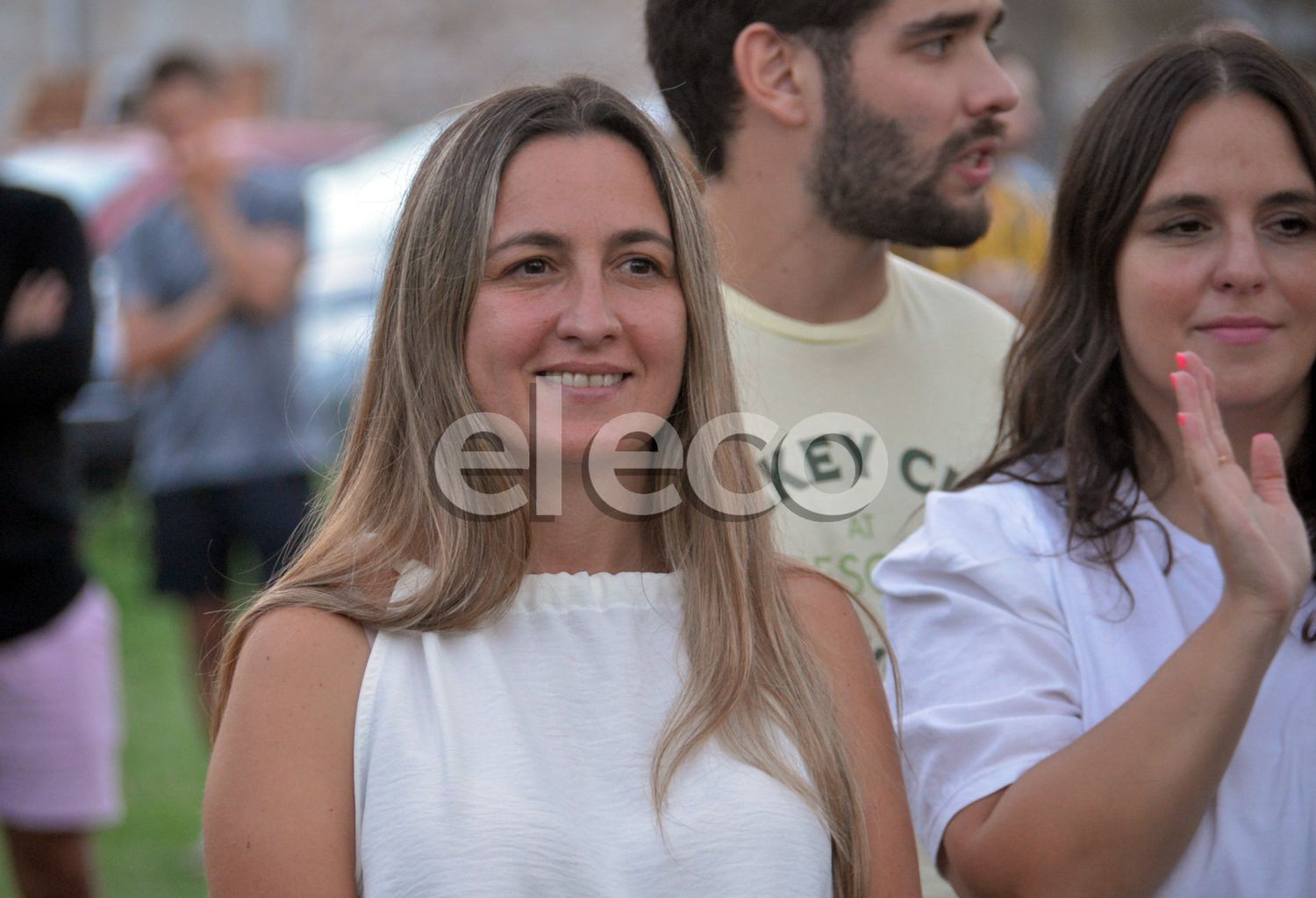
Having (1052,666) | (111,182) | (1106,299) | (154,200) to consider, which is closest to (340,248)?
(154,200)

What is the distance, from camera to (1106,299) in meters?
2.50

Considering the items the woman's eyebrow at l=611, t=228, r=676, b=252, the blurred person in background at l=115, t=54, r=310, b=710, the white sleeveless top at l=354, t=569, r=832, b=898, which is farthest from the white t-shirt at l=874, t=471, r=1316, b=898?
the blurred person in background at l=115, t=54, r=310, b=710

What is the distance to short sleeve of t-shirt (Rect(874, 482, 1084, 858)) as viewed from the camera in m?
2.22

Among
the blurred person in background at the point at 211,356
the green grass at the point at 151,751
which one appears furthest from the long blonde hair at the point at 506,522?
the blurred person in background at the point at 211,356

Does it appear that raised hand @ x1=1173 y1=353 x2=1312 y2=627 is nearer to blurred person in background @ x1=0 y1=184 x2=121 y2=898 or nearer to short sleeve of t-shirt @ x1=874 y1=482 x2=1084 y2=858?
short sleeve of t-shirt @ x1=874 y1=482 x2=1084 y2=858

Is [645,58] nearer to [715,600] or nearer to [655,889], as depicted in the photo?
[715,600]

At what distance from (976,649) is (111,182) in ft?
32.8

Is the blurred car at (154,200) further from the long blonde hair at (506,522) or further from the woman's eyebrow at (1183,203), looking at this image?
the woman's eyebrow at (1183,203)

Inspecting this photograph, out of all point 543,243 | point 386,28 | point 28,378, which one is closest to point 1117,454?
point 543,243

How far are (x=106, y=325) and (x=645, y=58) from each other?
25.7 ft

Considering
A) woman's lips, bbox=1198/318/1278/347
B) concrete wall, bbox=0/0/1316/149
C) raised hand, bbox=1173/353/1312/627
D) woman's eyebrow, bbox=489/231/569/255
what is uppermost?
concrete wall, bbox=0/0/1316/149

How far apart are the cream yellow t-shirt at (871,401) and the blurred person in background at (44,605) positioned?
6.60 feet

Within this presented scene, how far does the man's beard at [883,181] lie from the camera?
9.66ft

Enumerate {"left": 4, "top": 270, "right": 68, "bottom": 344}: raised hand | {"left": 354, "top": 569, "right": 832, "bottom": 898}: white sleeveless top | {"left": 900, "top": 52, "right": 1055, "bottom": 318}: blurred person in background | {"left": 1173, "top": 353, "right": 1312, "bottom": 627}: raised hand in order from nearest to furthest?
{"left": 354, "top": 569, "right": 832, "bottom": 898}: white sleeveless top → {"left": 1173, "top": 353, "right": 1312, "bottom": 627}: raised hand → {"left": 4, "top": 270, "right": 68, "bottom": 344}: raised hand → {"left": 900, "top": 52, "right": 1055, "bottom": 318}: blurred person in background
